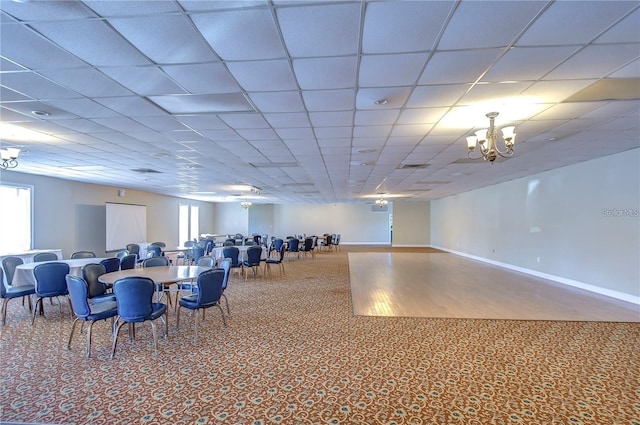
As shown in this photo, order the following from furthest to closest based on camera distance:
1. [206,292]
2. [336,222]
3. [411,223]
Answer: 1. [336,222]
2. [411,223]
3. [206,292]

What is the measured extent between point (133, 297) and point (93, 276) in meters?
1.86

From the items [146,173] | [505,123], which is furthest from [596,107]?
[146,173]

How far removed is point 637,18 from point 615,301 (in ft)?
19.7

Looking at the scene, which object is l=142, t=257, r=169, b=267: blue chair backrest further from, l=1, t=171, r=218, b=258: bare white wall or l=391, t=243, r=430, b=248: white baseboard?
l=391, t=243, r=430, b=248: white baseboard

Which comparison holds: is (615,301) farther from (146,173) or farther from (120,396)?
(146,173)

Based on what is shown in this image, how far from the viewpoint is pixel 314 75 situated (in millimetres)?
2918

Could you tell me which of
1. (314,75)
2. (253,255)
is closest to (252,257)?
(253,255)

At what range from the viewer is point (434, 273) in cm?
922

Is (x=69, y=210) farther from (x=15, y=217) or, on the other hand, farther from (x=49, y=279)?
(x=49, y=279)

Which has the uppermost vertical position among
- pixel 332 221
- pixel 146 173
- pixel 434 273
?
pixel 146 173

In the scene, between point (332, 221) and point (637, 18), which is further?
point (332, 221)

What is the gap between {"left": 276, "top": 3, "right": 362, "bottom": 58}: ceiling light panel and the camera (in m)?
2.04

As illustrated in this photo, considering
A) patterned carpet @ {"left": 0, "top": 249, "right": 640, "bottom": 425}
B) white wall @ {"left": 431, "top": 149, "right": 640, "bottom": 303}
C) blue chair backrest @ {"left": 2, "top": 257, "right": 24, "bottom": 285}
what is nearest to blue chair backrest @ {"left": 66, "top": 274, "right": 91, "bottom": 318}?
patterned carpet @ {"left": 0, "top": 249, "right": 640, "bottom": 425}

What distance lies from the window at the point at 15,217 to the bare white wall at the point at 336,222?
13.5 metres
